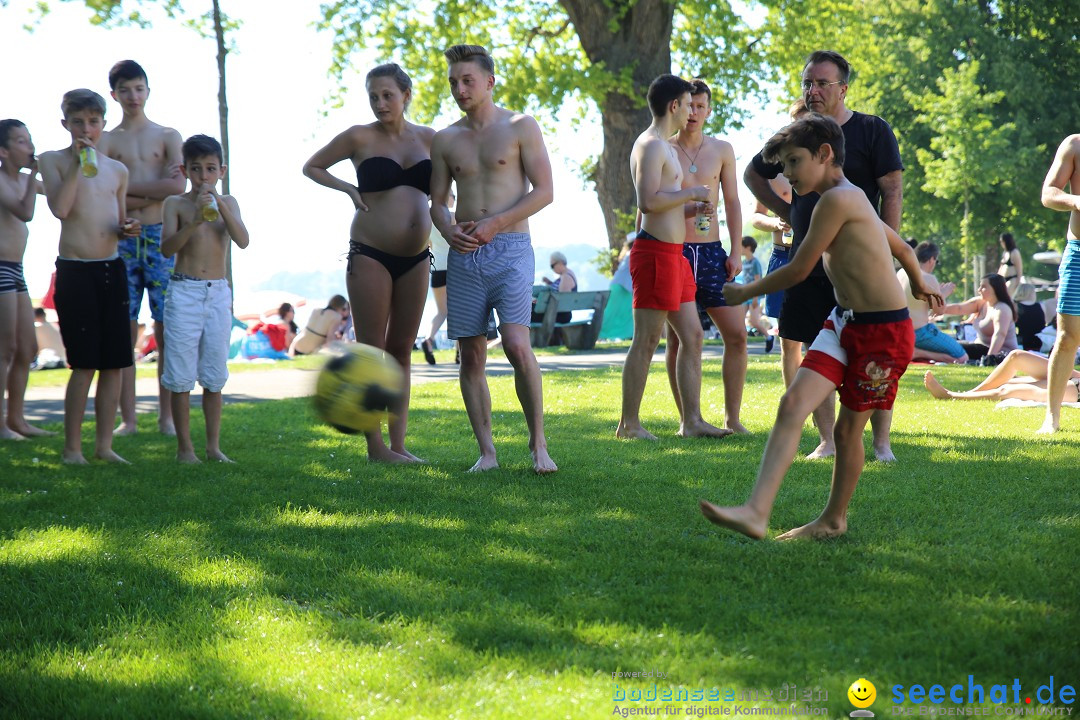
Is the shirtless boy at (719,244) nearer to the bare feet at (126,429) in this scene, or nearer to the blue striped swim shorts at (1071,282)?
the blue striped swim shorts at (1071,282)

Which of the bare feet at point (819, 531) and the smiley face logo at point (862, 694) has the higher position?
the bare feet at point (819, 531)

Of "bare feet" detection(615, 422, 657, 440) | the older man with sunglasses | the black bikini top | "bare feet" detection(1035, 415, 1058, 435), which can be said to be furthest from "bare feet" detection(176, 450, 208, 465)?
"bare feet" detection(1035, 415, 1058, 435)

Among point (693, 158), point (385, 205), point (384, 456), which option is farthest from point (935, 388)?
point (385, 205)

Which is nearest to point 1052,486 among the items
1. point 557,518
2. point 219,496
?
point 557,518

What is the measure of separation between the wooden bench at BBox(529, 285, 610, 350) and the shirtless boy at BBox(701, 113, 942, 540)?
14072mm

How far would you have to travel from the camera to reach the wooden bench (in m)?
18.8

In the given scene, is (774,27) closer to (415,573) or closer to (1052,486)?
(1052,486)

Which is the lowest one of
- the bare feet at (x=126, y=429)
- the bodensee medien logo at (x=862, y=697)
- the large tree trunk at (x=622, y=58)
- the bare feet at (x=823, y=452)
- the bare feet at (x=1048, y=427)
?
the bare feet at (x=126, y=429)

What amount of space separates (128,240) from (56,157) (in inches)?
40.5

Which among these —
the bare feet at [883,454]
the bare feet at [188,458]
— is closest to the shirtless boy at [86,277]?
the bare feet at [188,458]

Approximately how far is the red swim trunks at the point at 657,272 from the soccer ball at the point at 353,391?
2.52 metres

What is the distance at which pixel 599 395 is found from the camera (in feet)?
34.6

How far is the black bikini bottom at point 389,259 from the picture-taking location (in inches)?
264

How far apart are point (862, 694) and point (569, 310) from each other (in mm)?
16692
